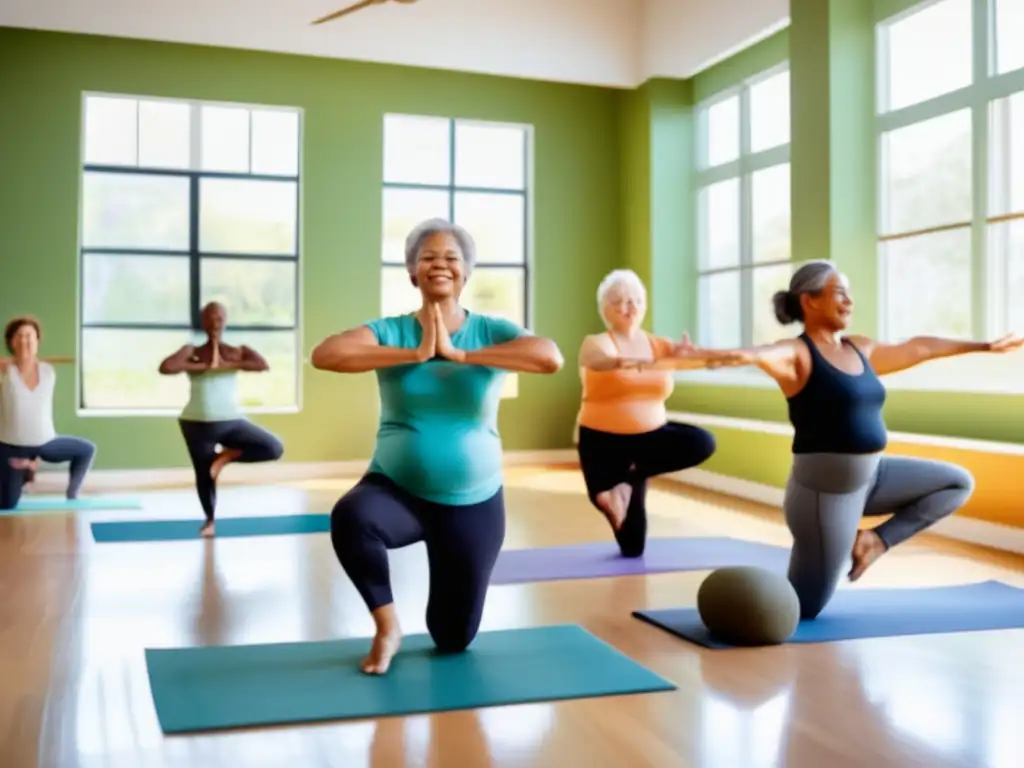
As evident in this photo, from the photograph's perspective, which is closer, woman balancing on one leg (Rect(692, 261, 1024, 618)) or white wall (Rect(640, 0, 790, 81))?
woman balancing on one leg (Rect(692, 261, 1024, 618))

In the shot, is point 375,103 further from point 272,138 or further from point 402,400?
point 402,400

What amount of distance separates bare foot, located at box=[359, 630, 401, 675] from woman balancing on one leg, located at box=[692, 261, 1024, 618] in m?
1.33

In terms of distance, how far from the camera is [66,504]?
6.69 m

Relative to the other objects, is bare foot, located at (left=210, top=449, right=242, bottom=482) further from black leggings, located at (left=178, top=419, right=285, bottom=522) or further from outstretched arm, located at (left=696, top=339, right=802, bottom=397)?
outstretched arm, located at (left=696, top=339, right=802, bottom=397)

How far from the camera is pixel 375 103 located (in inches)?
346

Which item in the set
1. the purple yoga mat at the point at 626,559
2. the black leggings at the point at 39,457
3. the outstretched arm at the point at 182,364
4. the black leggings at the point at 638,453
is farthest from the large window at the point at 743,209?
the black leggings at the point at 39,457

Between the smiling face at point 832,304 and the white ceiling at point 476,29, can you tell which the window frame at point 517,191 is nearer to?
the white ceiling at point 476,29

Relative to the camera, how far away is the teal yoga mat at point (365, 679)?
8.42ft

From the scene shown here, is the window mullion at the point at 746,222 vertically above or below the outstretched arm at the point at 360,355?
above

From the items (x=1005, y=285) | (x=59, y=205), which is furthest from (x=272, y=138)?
(x=1005, y=285)

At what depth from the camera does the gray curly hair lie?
3.07 metres

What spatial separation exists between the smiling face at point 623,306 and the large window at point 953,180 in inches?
81.1

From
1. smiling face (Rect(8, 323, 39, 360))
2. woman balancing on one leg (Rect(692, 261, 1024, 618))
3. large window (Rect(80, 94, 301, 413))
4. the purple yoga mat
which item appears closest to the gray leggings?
woman balancing on one leg (Rect(692, 261, 1024, 618))

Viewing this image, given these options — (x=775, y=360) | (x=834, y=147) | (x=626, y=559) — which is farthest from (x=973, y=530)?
(x=834, y=147)
